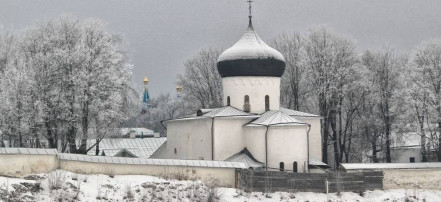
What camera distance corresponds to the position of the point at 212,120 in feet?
98.3

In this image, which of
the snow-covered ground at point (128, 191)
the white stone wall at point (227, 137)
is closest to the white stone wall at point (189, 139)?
the white stone wall at point (227, 137)

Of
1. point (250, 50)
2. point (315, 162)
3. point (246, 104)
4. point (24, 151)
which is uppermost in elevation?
point (250, 50)

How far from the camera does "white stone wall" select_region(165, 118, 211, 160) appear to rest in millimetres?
30438

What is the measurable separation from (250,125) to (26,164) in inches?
474

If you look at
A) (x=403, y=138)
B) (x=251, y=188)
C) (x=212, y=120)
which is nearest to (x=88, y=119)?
(x=212, y=120)

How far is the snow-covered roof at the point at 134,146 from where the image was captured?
40.2 meters

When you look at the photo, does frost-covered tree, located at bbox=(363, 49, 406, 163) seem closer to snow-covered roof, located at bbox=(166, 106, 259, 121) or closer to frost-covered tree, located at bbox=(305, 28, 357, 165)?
frost-covered tree, located at bbox=(305, 28, 357, 165)

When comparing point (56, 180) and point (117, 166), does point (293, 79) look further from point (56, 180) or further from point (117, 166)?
point (56, 180)

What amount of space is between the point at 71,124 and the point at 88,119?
877 mm

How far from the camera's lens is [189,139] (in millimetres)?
31781

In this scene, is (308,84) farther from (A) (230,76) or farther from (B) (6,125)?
(B) (6,125)

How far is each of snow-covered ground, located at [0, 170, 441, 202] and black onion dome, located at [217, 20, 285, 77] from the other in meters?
9.41

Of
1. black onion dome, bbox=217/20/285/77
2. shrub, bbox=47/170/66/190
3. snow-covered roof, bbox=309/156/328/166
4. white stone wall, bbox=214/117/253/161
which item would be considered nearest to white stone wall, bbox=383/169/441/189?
snow-covered roof, bbox=309/156/328/166

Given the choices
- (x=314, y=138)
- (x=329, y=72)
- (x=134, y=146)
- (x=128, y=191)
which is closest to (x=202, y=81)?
(x=134, y=146)
